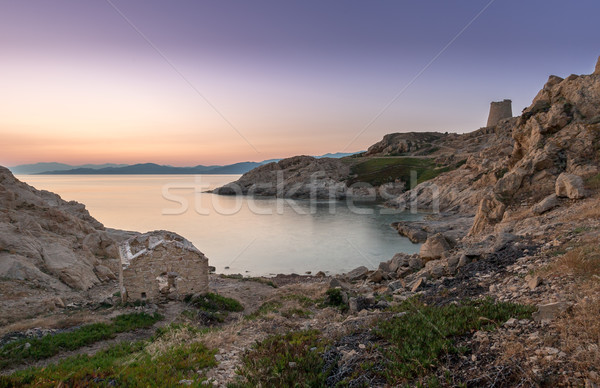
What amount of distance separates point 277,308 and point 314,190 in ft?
295

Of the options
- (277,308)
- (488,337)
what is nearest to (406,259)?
(277,308)

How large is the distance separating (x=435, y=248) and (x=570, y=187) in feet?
24.9

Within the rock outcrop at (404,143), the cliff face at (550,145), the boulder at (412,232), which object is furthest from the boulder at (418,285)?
the rock outcrop at (404,143)

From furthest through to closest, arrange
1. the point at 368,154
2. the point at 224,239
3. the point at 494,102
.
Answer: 1. the point at 368,154
2. the point at 494,102
3. the point at 224,239

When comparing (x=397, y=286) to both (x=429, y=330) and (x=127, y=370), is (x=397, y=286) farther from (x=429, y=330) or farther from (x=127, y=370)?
(x=127, y=370)

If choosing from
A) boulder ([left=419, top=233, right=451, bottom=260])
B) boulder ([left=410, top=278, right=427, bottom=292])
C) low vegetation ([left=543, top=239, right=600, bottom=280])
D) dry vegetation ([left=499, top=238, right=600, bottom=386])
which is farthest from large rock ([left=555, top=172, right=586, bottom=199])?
dry vegetation ([left=499, top=238, right=600, bottom=386])

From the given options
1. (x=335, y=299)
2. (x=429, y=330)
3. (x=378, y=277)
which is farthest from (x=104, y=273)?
(x=429, y=330)

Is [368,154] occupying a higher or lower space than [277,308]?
higher

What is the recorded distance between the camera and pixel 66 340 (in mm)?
10984

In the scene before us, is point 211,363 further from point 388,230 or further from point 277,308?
point 388,230

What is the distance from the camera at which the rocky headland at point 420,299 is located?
235 inches

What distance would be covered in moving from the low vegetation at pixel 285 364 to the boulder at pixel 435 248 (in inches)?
513

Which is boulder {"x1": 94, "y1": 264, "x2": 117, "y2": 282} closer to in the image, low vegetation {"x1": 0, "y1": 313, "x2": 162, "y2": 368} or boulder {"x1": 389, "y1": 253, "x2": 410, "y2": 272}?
low vegetation {"x1": 0, "y1": 313, "x2": 162, "y2": 368}

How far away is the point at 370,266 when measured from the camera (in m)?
32.0
